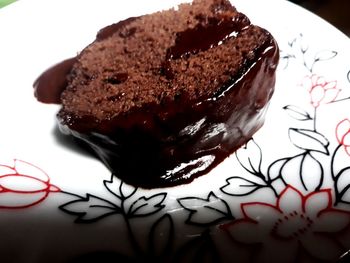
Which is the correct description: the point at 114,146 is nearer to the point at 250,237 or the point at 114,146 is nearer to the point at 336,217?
the point at 250,237

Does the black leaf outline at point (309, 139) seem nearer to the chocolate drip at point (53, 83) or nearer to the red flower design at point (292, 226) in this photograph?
the red flower design at point (292, 226)

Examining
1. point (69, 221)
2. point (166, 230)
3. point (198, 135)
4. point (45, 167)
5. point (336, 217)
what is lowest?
point (336, 217)

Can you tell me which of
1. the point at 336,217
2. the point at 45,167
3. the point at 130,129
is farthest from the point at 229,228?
the point at 45,167

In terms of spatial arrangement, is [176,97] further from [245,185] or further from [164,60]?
[245,185]

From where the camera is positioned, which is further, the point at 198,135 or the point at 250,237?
the point at 198,135

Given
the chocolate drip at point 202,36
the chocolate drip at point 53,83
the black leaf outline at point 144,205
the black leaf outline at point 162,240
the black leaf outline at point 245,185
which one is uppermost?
the chocolate drip at point 53,83

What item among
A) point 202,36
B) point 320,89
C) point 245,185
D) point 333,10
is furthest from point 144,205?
point 333,10

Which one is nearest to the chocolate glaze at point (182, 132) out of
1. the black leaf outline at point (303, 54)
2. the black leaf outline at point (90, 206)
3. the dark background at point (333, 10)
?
the black leaf outline at point (90, 206)
